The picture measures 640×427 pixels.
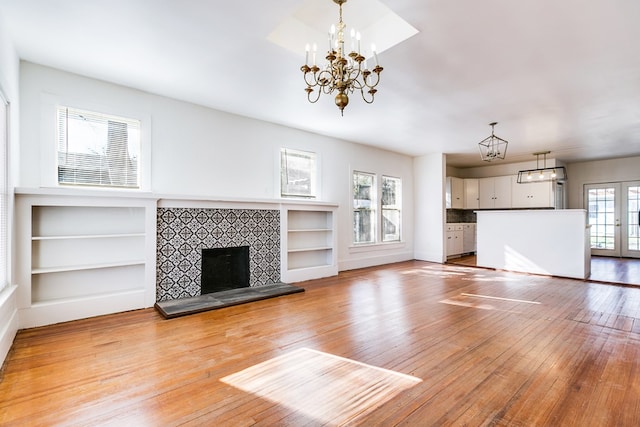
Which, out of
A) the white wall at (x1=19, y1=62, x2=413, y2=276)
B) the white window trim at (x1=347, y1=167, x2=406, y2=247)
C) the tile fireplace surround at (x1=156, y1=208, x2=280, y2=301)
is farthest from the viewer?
the white window trim at (x1=347, y1=167, x2=406, y2=247)

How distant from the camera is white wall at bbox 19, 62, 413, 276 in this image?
341cm

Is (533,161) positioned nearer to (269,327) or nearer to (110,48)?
(269,327)

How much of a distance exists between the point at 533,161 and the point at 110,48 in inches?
387

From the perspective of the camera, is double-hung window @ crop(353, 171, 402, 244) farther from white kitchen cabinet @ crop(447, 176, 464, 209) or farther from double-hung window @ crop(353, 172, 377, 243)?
white kitchen cabinet @ crop(447, 176, 464, 209)

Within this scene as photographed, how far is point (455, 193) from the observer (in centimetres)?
921

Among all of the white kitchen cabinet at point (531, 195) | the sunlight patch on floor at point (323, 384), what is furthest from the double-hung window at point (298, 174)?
the white kitchen cabinet at point (531, 195)

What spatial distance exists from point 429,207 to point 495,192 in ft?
9.06

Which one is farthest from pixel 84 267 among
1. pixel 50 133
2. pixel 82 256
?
pixel 50 133

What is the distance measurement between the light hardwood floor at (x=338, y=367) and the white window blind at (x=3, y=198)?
2.32ft

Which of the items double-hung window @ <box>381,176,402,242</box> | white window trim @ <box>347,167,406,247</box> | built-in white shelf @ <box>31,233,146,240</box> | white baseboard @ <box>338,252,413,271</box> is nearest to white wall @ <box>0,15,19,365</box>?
built-in white shelf @ <box>31,233,146,240</box>

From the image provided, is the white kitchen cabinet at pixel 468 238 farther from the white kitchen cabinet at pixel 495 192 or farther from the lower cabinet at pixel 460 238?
the white kitchen cabinet at pixel 495 192

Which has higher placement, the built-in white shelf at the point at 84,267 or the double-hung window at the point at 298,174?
the double-hung window at the point at 298,174

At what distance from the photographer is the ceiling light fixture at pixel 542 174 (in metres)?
7.84

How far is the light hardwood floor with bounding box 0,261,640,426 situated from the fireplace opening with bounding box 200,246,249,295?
908mm
